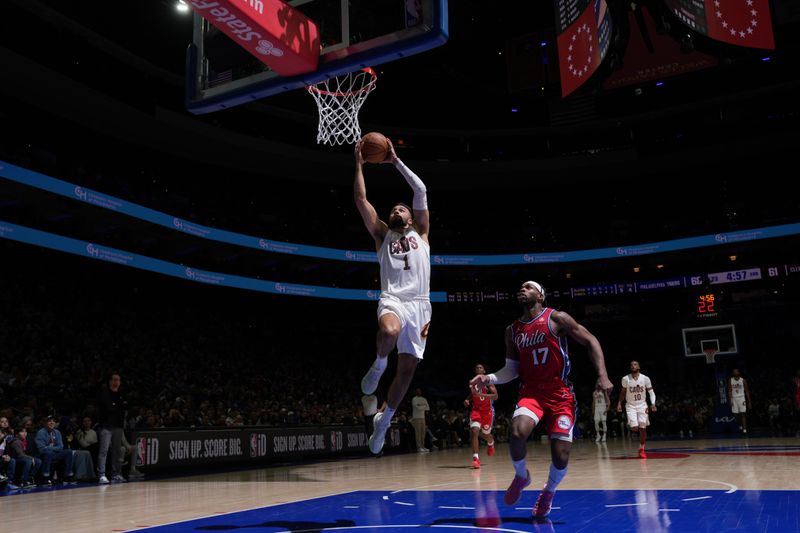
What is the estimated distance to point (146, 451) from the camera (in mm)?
13312

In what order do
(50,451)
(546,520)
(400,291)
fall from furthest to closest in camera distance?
(50,451), (400,291), (546,520)

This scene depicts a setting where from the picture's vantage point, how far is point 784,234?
1168 inches

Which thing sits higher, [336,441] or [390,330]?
[390,330]

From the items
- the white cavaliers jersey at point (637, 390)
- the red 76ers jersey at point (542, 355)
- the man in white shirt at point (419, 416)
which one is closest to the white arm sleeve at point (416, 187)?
the red 76ers jersey at point (542, 355)

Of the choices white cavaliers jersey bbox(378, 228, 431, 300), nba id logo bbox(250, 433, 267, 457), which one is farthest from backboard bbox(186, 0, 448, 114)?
nba id logo bbox(250, 433, 267, 457)

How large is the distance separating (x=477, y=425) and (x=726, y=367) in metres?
23.5

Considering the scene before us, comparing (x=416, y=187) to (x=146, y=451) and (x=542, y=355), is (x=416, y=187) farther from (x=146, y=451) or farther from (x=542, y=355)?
(x=146, y=451)

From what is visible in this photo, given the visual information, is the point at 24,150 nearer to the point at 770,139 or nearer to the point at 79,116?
the point at 79,116

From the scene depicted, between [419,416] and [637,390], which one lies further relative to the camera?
[419,416]

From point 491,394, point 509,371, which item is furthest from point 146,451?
point 509,371

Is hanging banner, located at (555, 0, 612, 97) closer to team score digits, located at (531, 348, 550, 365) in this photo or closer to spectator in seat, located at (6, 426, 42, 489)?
team score digits, located at (531, 348, 550, 365)

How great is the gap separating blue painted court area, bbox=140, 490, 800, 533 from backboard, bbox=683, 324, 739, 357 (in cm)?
2045

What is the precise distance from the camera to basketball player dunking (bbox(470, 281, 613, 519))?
595 centimetres

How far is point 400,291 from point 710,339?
23385mm
